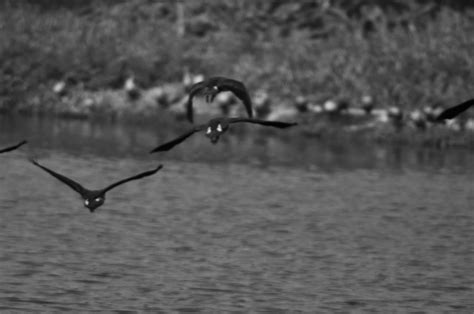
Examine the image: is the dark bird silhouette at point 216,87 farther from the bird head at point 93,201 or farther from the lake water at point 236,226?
the lake water at point 236,226

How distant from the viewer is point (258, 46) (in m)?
34.8

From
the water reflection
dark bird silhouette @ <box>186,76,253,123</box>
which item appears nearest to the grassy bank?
the water reflection

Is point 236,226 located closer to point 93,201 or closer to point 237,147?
point 93,201

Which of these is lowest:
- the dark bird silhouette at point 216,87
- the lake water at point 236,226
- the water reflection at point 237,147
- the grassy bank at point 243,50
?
the lake water at point 236,226

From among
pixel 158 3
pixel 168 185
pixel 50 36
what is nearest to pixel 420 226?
pixel 168 185

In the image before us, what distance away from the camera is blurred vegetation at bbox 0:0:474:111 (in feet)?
104

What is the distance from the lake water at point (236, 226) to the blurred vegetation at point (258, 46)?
9.63 ft

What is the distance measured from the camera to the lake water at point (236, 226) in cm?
1520

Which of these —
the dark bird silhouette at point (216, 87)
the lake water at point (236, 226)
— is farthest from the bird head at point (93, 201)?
the dark bird silhouette at point (216, 87)

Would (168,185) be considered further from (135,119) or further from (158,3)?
(158,3)

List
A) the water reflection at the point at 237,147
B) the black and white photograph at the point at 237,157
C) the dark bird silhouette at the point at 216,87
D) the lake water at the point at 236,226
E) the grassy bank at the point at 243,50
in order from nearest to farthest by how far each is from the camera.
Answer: the dark bird silhouette at the point at 216,87, the lake water at the point at 236,226, the black and white photograph at the point at 237,157, the water reflection at the point at 237,147, the grassy bank at the point at 243,50

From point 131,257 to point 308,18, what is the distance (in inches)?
821

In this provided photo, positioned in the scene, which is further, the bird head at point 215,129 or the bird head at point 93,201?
the bird head at point 93,201

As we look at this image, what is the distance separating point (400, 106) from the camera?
102 feet
